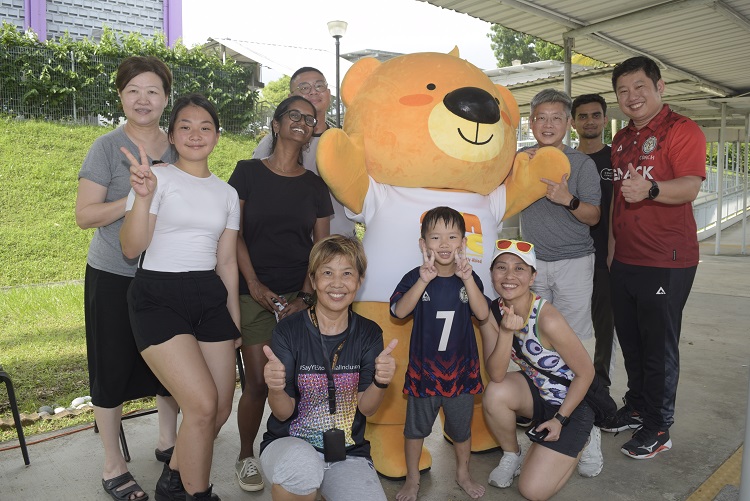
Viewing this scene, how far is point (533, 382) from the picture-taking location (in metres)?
3.18

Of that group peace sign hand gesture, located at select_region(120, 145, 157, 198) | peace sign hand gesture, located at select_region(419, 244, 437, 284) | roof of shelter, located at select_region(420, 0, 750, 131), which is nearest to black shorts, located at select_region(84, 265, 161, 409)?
peace sign hand gesture, located at select_region(120, 145, 157, 198)

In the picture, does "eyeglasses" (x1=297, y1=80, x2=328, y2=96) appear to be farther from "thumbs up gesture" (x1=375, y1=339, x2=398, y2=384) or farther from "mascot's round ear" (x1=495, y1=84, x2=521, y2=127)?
"thumbs up gesture" (x1=375, y1=339, x2=398, y2=384)

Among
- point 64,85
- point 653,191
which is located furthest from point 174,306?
point 64,85

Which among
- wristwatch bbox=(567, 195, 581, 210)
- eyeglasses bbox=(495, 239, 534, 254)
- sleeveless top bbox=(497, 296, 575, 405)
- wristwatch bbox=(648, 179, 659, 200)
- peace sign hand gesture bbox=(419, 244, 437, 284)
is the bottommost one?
sleeveless top bbox=(497, 296, 575, 405)

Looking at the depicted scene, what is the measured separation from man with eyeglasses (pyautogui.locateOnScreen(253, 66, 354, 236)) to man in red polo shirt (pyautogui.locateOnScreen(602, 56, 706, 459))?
1.54m

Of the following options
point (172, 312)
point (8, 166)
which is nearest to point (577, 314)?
point (172, 312)

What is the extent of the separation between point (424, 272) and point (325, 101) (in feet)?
5.41

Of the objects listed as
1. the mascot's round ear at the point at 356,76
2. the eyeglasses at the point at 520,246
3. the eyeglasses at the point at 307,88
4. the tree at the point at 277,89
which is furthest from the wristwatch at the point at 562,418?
the tree at the point at 277,89

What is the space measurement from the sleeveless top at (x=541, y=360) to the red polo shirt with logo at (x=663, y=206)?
31.6 inches

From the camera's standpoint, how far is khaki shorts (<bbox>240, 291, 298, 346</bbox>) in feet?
10.2

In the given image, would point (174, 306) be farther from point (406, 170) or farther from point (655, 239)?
point (655, 239)

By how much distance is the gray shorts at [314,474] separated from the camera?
2.33m

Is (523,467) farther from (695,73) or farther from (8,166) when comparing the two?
(8,166)

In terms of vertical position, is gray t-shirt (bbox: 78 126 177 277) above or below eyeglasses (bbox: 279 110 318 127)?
below
